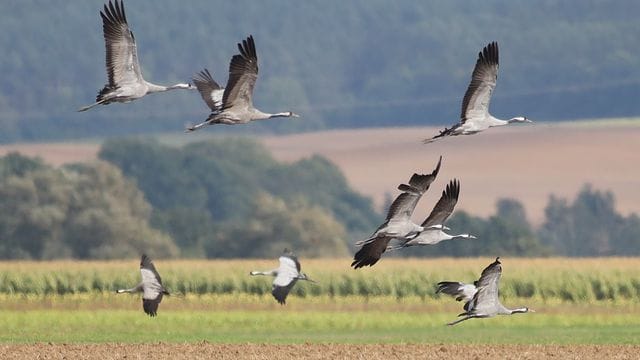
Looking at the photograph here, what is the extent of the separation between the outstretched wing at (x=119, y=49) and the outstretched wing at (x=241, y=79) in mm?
1185

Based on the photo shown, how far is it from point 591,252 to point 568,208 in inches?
277

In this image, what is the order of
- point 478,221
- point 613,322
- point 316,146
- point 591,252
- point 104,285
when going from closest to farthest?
1. point 613,322
2. point 104,285
3. point 478,221
4. point 591,252
5. point 316,146

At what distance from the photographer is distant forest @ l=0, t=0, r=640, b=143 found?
522 ft

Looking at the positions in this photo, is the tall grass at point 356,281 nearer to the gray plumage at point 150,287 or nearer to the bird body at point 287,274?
the gray plumage at point 150,287

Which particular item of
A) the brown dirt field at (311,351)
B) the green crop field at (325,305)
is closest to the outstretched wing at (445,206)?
the brown dirt field at (311,351)

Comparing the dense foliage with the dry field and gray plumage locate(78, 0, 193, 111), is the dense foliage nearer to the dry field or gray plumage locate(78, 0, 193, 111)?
the dry field

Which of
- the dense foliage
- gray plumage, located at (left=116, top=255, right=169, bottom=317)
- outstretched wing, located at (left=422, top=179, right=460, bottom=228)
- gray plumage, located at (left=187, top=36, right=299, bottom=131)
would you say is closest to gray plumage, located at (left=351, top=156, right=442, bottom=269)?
outstretched wing, located at (left=422, top=179, right=460, bottom=228)

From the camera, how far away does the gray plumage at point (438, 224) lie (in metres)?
21.6

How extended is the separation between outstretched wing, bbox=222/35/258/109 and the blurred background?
73.8 metres

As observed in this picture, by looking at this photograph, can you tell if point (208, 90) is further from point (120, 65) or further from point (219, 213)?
point (219, 213)

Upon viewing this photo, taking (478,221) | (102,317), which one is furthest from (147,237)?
(102,317)

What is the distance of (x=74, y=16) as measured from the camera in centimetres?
19325

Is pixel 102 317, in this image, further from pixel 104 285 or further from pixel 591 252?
pixel 591 252

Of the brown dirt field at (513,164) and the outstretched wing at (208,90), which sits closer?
the outstretched wing at (208,90)
